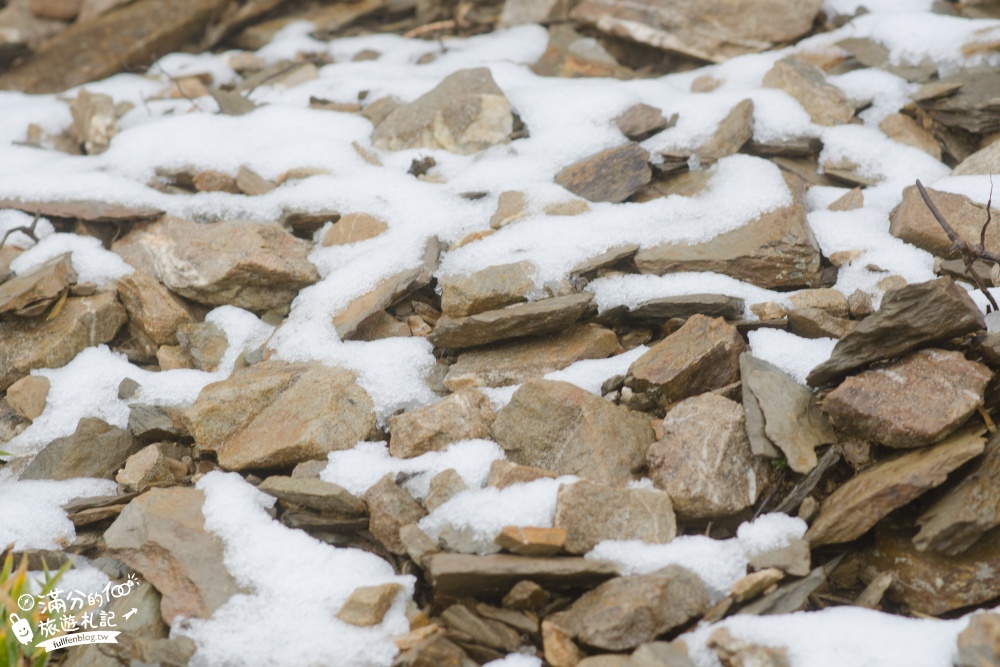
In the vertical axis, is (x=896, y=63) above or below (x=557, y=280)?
above

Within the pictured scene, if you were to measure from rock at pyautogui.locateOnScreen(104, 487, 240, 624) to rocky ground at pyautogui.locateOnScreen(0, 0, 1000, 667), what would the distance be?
0.01 metres

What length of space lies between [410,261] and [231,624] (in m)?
2.13

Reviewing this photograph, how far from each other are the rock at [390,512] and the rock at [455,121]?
9.10 ft

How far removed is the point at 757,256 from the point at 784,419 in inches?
46.9

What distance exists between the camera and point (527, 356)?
12.0 feet

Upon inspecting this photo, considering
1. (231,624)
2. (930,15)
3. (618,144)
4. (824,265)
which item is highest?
(930,15)

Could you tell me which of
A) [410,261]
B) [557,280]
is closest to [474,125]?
[410,261]


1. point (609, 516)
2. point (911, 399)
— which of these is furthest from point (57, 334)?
point (911, 399)

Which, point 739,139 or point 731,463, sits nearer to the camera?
point 731,463

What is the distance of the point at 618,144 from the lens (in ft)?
16.0

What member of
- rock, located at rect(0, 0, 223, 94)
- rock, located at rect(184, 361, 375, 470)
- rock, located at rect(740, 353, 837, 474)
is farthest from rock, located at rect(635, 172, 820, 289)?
rock, located at rect(0, 0, 223, 94)

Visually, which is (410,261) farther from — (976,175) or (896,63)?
(896,63)

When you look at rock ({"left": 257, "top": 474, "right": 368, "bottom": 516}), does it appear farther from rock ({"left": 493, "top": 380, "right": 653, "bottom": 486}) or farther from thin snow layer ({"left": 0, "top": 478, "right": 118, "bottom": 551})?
thin snow layer ({"left": 0, "top": 478, "right": 118, "bottom": 551})

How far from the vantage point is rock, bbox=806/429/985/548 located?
2.69 meters
